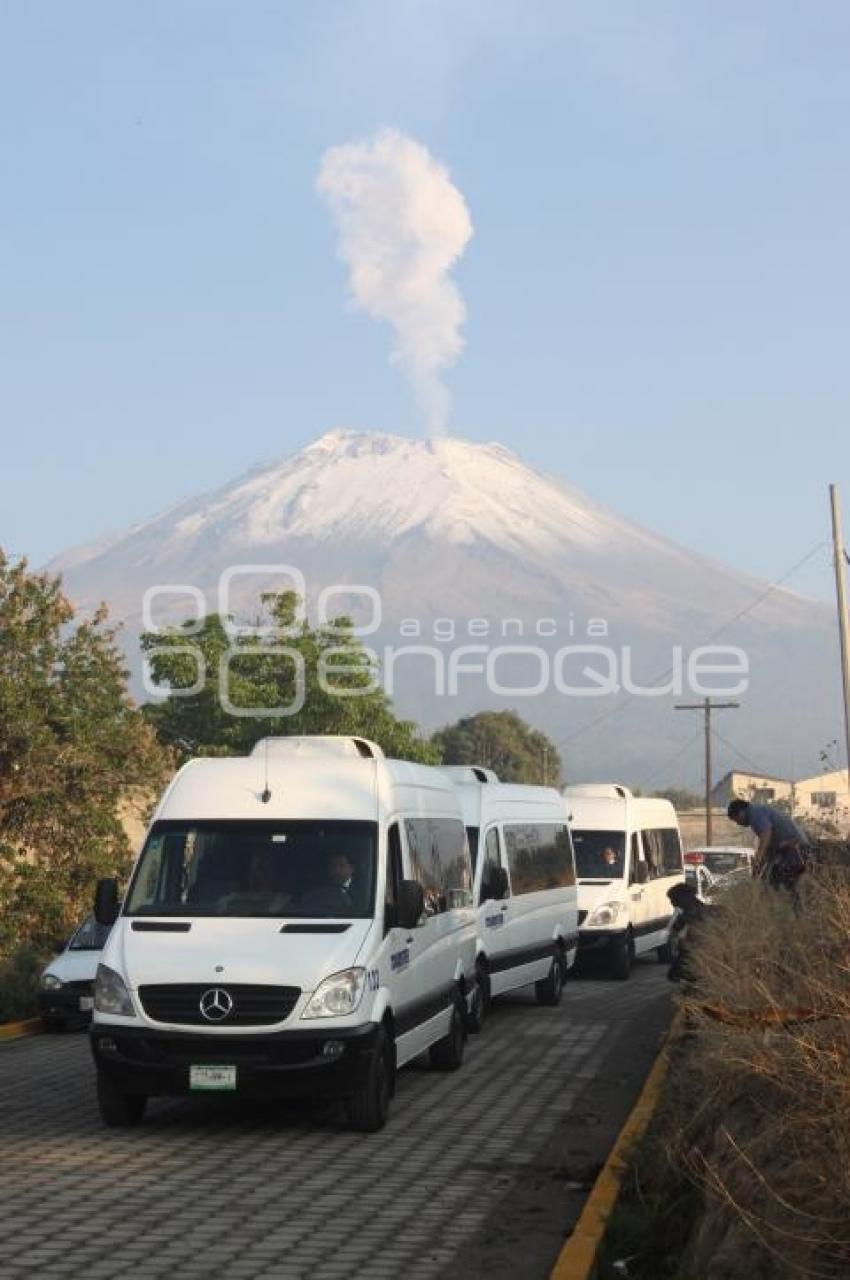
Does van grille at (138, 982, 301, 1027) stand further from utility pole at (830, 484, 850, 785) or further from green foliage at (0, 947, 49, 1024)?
utility pole at (830, 484, 850, 785)

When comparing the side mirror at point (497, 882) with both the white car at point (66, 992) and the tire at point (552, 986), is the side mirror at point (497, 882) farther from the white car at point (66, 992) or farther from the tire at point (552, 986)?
the white car at point (66, 992)

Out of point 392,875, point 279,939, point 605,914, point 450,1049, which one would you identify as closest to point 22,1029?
point 450,1049

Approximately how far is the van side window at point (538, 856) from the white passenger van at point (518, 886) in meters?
0.01

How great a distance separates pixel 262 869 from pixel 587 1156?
2935mm

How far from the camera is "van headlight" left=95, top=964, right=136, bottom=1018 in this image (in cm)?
1191

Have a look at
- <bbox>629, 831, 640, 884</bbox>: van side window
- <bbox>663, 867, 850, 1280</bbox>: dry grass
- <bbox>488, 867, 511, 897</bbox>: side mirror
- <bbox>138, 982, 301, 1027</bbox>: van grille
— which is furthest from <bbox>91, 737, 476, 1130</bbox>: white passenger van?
<bbox>629, 831, 640, 884</bbox>: van side window

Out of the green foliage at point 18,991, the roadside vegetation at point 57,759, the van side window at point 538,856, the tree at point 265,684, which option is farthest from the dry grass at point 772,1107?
the tree at point 265,684

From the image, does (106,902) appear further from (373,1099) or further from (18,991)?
(18,991)

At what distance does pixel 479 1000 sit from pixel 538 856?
4270 mm

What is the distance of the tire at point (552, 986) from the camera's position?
2162cm

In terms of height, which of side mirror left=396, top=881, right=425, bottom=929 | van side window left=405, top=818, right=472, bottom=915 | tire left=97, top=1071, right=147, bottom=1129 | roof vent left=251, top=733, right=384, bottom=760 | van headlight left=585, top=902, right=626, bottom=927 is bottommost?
tire left=97, top=1071, right=147, bottom=1129

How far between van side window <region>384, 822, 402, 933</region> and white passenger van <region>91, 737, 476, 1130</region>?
0.02 meters

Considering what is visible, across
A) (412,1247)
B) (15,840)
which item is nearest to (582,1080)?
(412,1247)

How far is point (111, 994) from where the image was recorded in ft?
39.3
